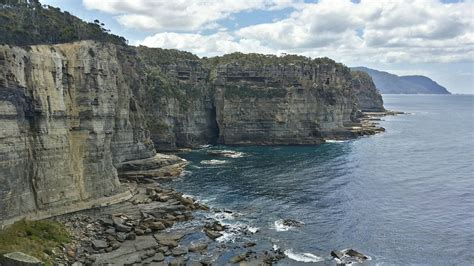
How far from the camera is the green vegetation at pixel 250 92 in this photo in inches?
5300

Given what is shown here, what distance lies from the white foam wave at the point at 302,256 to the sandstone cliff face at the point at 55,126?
29140mm

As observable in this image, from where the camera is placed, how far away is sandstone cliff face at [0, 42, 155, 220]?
5031 centimetres

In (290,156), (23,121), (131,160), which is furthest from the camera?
(290,156)

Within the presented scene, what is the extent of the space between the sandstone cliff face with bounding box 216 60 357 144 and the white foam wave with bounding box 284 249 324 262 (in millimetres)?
80814

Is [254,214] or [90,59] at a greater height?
[90,59]

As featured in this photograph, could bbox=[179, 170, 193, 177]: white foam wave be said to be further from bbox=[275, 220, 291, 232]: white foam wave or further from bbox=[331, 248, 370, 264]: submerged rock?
bbox=[331, 248, 370, 264]: submerged rock

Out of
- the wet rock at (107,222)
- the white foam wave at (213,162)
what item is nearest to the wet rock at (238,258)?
the wet rock at (107,222)

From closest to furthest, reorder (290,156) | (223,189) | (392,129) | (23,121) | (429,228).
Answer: (23,121)
(429,228)
(223,189)
(290,156)
(392,129)

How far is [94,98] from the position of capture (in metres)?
64.8

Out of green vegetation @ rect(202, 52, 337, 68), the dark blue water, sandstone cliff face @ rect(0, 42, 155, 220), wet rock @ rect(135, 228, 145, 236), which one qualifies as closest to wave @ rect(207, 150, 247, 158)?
the dark blue water

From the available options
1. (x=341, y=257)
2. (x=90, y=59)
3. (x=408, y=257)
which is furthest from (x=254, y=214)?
(x=90, y=59)

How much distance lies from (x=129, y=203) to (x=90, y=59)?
2190 cm

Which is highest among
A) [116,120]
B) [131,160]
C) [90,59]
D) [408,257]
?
[90,59]

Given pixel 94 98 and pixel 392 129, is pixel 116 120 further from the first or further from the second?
pixel 392 129
